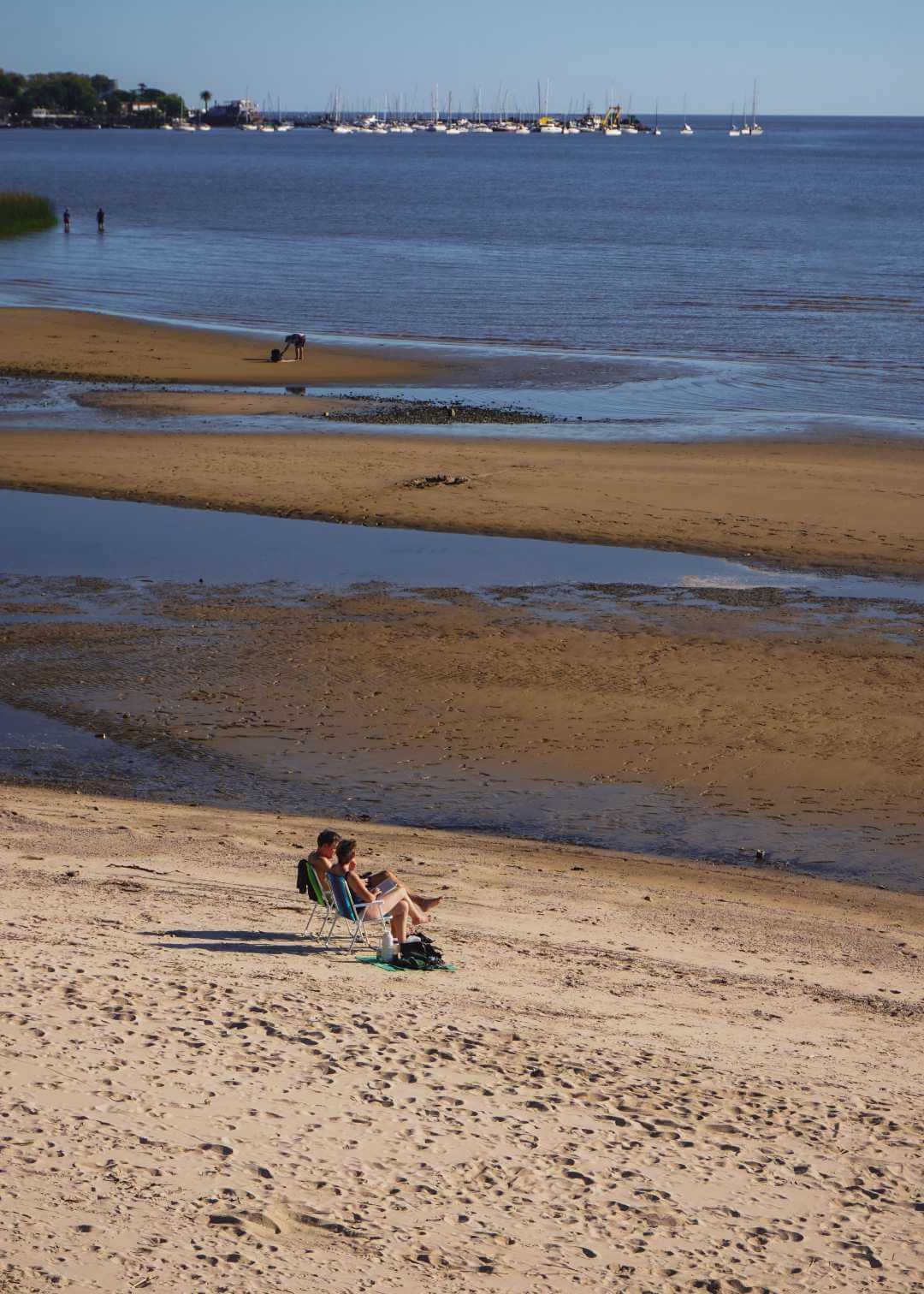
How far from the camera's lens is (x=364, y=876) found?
11.2m

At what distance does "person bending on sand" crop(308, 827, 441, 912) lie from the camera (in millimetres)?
10750

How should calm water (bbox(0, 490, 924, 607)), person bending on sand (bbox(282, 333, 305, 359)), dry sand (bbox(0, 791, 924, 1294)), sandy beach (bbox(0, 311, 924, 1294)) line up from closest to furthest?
dry sand (bbox(0, 791, 924, 1294)), sandy beach (bbox(0, 311, 924, 1294)), calm water (bbox(0, 490, 924, 607)), person bending on sand (bbox(282, 333, 305, 359))

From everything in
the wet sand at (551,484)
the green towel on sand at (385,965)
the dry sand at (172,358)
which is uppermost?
the dry sand at (172,358)

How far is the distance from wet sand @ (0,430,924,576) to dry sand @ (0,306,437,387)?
8.34 meters

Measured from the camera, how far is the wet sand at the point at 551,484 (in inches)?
957

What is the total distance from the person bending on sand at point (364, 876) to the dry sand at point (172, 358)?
28523 mm

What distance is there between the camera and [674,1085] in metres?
8.67

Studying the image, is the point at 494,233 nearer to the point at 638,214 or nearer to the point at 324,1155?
the point at 638,214

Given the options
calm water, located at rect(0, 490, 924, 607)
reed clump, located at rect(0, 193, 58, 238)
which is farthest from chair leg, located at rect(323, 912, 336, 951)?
reed clump, located at rect(0, 193, 58, 238)

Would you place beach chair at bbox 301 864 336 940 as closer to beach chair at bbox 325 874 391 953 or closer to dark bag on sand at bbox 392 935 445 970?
beach chair at bbox 325 874 391 953

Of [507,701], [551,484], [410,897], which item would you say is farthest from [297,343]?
[410,897]

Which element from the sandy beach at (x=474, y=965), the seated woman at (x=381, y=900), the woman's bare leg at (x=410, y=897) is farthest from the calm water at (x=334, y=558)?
the seated woman at (x=381, y=900)

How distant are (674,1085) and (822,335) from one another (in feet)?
136

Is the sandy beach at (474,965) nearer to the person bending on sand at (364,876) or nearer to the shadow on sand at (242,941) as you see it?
the shadow on sand at (242,941)
